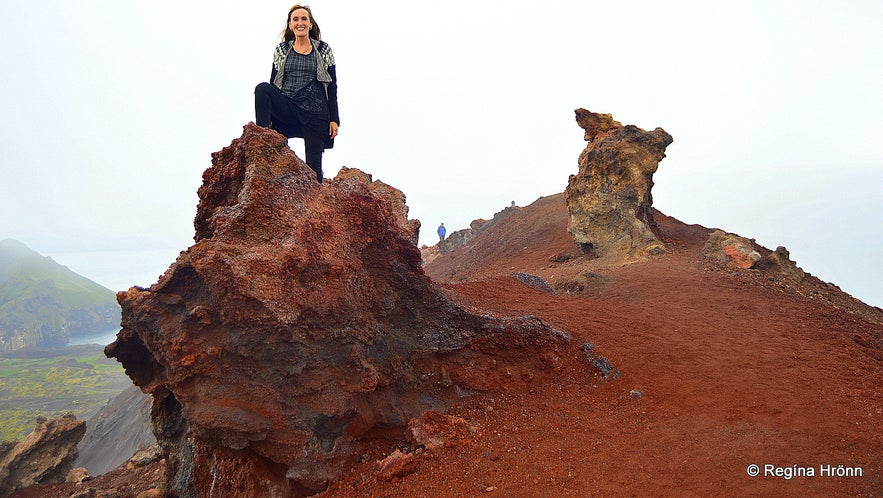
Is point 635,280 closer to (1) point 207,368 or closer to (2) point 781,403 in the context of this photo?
(2) point 781,403

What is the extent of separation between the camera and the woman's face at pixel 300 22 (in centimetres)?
482

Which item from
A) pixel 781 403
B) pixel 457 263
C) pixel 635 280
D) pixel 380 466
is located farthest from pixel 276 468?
pixel 457 263

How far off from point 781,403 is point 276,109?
635cm

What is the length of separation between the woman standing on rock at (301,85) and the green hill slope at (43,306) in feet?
175

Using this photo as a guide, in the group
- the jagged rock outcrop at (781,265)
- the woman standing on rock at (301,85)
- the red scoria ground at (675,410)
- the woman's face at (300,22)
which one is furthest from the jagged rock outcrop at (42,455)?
the jagged rock outcrop at (781,265)

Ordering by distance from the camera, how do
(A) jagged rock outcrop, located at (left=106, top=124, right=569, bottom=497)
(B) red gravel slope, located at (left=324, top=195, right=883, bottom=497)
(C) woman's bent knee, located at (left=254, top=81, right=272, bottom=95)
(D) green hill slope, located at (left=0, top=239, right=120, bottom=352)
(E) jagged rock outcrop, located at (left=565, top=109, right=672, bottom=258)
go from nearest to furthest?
(B) red gravel slope, located at (left=324, top=195, right=883, bottom=497)
(A) jagged rock outcrop, located at (left=106, top=124, right=569, bottom=497)
(C) woman's bent knee, located at (left=254, top=81, right=272, bottom=95)
(E) jagged rock outcrop, located at (left=565, top=109, right=672, bottom=258)
(D) green hill slope, located at (left=0, top=239, right=120, bottom=352)

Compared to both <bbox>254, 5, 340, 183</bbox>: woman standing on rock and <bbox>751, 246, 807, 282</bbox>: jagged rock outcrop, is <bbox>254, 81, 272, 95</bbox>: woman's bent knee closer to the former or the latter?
<bbox>254, 5, 340, 183</bbox>: woman standing on rock

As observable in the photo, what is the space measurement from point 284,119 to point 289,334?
2.40 metres

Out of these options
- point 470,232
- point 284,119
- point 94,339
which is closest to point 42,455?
point 284,119

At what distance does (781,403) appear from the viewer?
5.00m

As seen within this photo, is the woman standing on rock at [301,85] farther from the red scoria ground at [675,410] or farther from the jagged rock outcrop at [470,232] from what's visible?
the jagged rock outcrop at [470,232]

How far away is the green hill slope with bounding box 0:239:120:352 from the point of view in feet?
157

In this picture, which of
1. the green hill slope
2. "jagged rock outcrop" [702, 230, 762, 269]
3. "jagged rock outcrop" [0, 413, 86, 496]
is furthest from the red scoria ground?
the green hill slope

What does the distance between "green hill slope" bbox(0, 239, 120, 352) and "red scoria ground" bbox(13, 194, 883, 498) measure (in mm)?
54259
